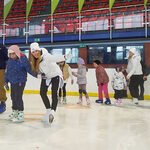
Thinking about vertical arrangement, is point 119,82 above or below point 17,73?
below

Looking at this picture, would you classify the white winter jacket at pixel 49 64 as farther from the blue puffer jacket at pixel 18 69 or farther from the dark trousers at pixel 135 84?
the dark trousers at pixel 135 84

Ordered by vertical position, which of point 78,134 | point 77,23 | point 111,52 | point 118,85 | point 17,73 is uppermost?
point 77,23

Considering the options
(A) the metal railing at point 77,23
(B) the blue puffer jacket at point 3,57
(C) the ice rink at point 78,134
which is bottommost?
(C) the ice rink at point 78,134

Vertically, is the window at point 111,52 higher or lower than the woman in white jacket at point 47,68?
higher

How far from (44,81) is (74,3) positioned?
8.98 m

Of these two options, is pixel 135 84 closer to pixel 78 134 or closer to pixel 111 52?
pixel 78 134

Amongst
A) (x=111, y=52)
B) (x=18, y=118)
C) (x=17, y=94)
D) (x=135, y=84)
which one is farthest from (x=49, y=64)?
(x=111, y=52)

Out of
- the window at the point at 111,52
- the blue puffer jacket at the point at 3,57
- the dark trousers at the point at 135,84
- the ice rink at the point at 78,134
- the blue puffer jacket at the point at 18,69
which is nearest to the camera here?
the ice rink at the point at 78,134

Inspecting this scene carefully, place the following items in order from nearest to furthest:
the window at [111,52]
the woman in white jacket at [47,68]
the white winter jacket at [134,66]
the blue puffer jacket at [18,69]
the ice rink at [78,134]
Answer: the ice rink at [78,134], the woman in white jacket at [47,68], the blue puffer jacket at [18,69], the white winter jacket at [134,66], the window at [111,52]

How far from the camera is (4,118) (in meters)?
3.01

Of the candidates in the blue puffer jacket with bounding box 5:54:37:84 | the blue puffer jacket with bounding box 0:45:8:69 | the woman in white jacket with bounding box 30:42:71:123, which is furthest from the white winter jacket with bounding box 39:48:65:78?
the blue puffer jacket with bounding box 0:45:8:69

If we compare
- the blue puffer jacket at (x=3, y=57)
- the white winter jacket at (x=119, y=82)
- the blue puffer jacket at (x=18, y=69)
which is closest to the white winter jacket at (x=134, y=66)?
the white winter jacket at (x=119, y=82)

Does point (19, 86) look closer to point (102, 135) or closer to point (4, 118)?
point (4, 118)

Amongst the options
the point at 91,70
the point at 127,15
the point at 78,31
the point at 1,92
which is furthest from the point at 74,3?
the point at 1,92
